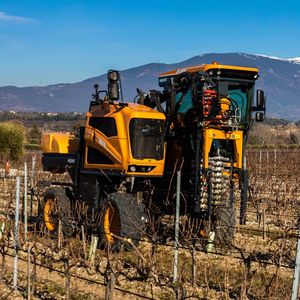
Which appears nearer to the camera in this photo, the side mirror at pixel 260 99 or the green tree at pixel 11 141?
the side mirror at pixel 260 99

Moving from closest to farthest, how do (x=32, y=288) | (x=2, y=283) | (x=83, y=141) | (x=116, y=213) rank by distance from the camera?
(x=32, y=288) < (x=2, y=283) < (x=116, y=213) < (x=83, y=141)

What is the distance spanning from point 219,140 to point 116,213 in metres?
1.81

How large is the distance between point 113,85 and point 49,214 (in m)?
2.71

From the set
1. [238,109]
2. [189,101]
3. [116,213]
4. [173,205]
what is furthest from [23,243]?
[238,109]

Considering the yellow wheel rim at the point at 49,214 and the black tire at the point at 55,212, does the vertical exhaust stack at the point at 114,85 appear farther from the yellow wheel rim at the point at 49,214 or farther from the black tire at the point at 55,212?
the yellow wheel rim at the point at 49,214

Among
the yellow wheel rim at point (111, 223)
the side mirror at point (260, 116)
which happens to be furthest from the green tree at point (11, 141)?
the side mirror at point (260, 116)

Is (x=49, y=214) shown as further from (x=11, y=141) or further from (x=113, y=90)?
(x=11, y=141)

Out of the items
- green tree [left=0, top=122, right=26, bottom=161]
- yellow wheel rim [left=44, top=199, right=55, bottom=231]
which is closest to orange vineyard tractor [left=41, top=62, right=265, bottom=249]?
yellow wheel rim [left=44, top=199, right=55, bottom=231]

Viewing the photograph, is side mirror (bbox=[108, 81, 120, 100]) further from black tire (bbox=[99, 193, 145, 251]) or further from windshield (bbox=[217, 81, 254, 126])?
windshield (bbox=[217, 81, 254, 126])

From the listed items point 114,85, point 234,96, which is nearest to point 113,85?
point 114,85

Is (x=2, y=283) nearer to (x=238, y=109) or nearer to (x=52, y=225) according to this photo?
(x=52, y=225)

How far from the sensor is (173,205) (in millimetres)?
9195

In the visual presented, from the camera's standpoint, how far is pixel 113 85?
8.94 metres

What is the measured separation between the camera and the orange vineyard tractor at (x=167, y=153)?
8.52 metres
